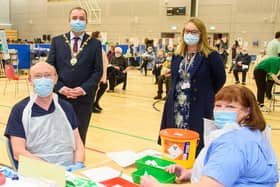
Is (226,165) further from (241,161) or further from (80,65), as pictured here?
(80,65)

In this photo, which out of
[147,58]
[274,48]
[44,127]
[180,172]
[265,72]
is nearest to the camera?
[180,172]

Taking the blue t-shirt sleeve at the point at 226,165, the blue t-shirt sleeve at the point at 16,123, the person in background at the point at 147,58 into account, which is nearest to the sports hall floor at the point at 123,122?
the blue t-shirt sleeve at the point at 16,123

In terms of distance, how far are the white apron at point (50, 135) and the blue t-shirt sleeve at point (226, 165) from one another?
1.19 meters

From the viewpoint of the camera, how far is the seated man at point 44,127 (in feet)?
7.04

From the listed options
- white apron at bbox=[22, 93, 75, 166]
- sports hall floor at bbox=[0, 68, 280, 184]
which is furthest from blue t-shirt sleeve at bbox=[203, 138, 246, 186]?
sports hall floor at bbox=[0, 68, 280, 184]

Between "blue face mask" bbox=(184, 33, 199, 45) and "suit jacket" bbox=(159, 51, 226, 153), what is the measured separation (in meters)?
0.10

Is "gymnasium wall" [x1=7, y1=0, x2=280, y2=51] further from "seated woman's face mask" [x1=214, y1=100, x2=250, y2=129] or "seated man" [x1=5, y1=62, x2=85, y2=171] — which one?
"seated woman's face mask" [x1=214, y1=100, x2=250, y2=129]

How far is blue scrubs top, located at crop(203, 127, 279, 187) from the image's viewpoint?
1.28m

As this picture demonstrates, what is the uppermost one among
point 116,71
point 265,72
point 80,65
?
point 80,65

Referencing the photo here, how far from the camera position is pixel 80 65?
3.11 metres

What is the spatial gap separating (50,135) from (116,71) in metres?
7.35

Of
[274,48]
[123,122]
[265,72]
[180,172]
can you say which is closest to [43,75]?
[180,172]

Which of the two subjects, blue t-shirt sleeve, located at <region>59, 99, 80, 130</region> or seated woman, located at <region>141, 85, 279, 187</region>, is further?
blue t-shirt sleeve, located at <region>59, 99, 80, 130</region>

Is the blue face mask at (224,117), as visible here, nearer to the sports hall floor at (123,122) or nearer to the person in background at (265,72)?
the sports hall floor at (123,122)
